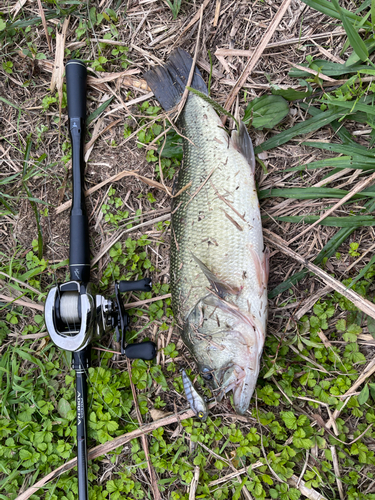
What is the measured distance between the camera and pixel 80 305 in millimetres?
2412

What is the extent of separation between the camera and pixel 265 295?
98.7 inches

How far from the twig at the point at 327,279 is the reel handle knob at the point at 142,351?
51.2 inches

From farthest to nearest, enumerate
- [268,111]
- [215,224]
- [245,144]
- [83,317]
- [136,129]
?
[136,129], [268,111], [245,144], [215,224], [83,317]

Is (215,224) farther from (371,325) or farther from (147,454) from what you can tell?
(147,454)

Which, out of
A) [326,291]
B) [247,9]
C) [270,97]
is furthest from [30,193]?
[326,291]

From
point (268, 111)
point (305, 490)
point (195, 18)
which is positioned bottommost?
point (305, 490)

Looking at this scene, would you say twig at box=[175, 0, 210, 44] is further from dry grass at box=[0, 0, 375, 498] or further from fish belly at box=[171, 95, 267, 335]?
fish belly at box=[171, 95, 267, 335]

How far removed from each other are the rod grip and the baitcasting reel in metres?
1.52

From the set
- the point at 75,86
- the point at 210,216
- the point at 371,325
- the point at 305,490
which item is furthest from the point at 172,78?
the point at 305,490

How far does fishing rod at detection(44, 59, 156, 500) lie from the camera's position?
7.87 feet

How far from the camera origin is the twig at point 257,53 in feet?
8.89

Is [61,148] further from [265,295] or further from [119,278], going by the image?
[265,295]

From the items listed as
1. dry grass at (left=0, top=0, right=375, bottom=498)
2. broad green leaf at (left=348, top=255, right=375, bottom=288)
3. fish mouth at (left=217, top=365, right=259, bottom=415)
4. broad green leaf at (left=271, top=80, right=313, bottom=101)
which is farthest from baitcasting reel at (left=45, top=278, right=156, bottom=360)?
broad green leaf at (left=271, top=80, right=313, bottom=101)

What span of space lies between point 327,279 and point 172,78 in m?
2.09
